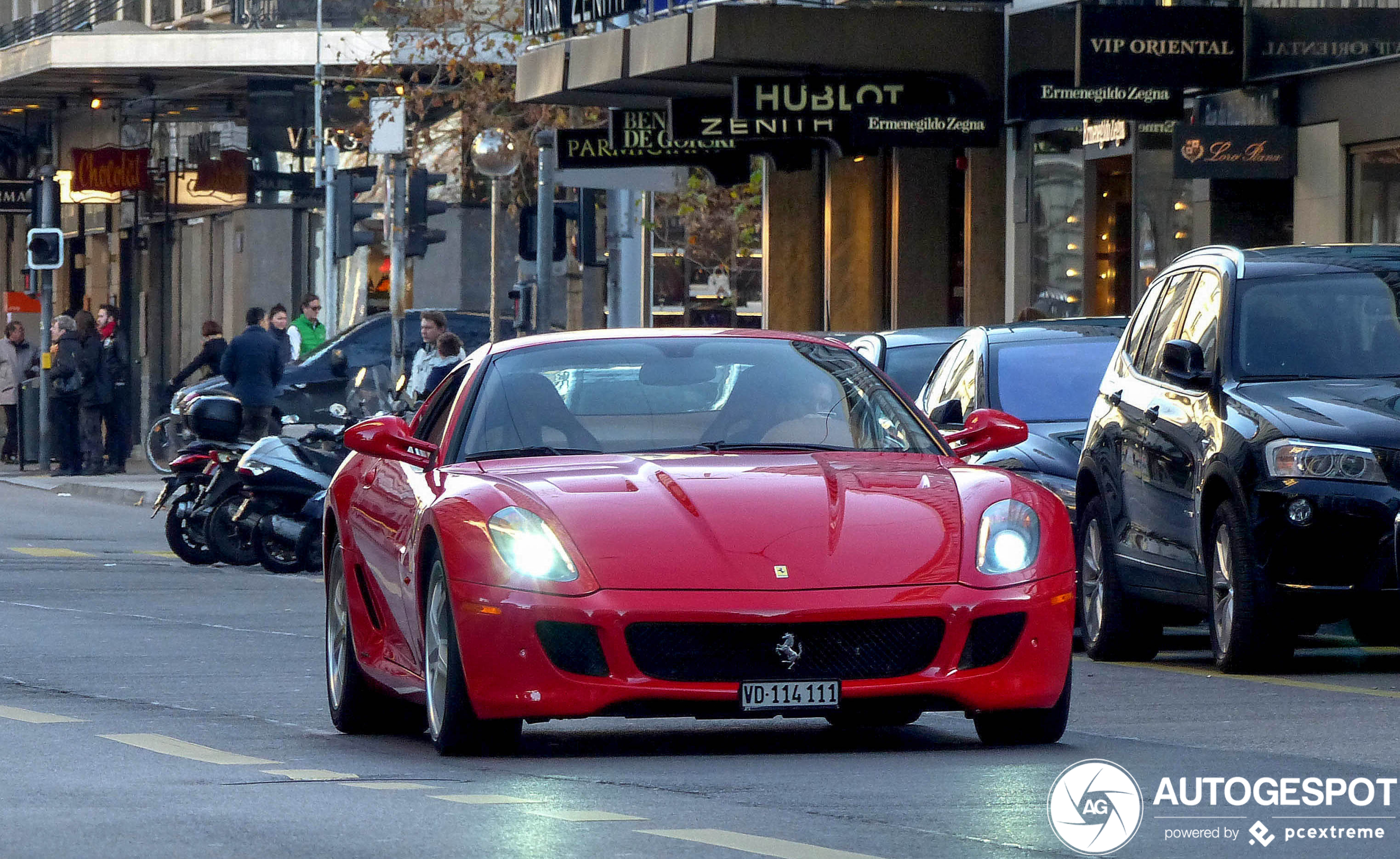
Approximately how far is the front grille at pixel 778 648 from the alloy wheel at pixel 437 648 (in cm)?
66

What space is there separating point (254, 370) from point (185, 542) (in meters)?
8.12

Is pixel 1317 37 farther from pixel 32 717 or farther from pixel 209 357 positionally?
pixel 209 357

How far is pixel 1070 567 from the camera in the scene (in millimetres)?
8938

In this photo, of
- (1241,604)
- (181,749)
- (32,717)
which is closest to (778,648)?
(181,749)

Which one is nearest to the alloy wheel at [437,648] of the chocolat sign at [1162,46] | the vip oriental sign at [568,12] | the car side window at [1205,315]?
the car side window at [1205,315]

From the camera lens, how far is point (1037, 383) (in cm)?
1545

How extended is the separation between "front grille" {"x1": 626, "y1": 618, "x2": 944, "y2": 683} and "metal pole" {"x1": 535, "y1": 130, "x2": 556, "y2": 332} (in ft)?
64.4

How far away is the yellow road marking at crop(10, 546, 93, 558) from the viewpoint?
Answer: 2298 cm

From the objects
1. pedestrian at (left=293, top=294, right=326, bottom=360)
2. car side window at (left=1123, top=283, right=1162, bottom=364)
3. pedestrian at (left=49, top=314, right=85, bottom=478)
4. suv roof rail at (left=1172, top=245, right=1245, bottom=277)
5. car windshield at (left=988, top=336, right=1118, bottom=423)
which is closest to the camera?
suv roof rail at (left=1172, top=245, right=1245, bottom=277)

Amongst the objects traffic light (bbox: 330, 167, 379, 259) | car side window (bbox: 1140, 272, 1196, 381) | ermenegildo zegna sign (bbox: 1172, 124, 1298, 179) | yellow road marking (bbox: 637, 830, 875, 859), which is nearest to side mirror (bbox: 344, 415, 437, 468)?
yellow road marking (bbox: 637, 830, 875, 859)

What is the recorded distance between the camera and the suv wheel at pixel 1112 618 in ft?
42.9

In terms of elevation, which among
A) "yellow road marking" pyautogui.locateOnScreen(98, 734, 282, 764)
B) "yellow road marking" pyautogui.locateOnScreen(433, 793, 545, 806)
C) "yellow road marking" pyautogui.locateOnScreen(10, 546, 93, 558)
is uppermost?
"yellow road marking" pyautogui.locateOnScreen(433, 793, 545, 806)

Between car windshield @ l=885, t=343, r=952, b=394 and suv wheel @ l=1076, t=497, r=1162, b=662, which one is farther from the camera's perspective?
car windshield @ l=885, t=343, r=952, b=394

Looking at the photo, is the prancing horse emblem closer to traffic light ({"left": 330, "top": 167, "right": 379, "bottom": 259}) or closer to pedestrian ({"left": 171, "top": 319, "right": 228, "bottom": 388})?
traffic light ({"left": 330, "top": 167, "right": 379, "bottom": 259})
